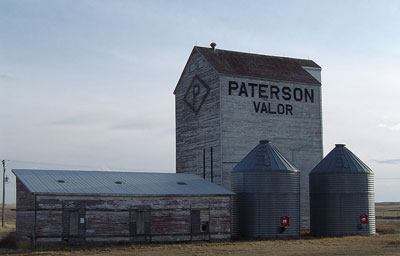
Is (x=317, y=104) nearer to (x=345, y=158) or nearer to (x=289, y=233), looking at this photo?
(x=345, y=158)

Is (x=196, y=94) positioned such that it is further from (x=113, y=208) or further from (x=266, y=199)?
(x=113, y=208)

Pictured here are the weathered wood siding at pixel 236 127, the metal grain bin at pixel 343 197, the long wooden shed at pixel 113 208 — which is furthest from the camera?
the weathered wood siding at pixel 236 127

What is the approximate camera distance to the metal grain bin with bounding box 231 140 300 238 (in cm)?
3834

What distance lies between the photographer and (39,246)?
102ft

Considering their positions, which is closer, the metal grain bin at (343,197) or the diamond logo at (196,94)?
the metal grain bin at (343,197)

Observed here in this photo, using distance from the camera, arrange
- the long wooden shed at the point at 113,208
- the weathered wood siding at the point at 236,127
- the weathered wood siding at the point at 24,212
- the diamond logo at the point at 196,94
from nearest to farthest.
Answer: the long wooden shed at the point at 113,208 < the weathered wood siding at the point at 24,212 < the weathered wood siding at the point at 236,127 < the diamond logo at the point at 196,94

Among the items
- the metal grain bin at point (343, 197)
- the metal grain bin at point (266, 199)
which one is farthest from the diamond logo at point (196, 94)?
the metal grain bin at point (343, 197)

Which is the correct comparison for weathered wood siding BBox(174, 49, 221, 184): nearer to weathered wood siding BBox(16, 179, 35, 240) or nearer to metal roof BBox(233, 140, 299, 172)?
metal roof BBox(233, 140, 299, 172)

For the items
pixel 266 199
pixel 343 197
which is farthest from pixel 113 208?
pixel 343 197

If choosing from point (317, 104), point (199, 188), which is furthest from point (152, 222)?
point (317, 104)

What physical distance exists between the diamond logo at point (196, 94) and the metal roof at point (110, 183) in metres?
8.28

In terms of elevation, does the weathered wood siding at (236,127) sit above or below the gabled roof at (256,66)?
below

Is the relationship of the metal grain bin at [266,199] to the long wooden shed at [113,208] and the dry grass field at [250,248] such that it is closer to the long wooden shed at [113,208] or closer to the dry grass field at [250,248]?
the long wooden shed at [113,208]

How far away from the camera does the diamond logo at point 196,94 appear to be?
47.4 metres
